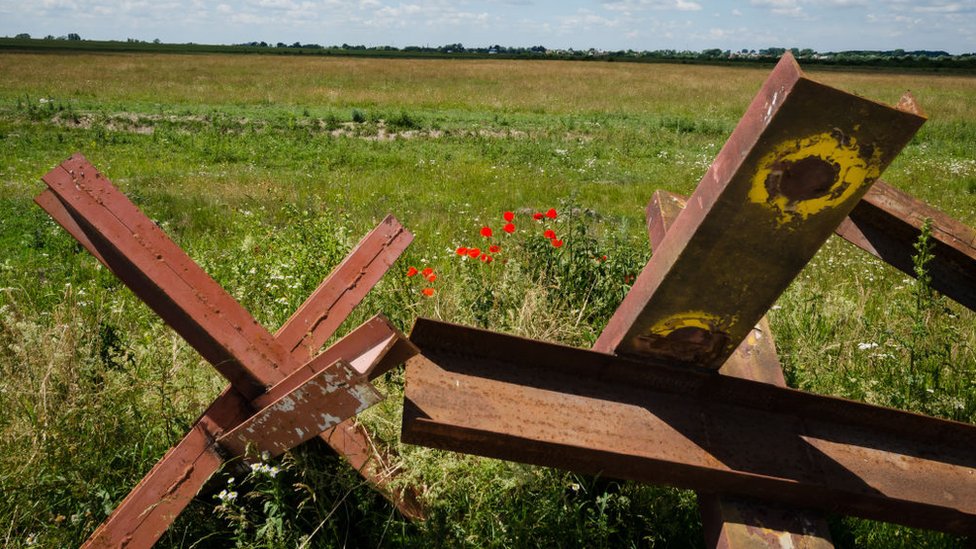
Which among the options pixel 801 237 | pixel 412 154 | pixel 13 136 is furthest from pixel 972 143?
pixel 13 136

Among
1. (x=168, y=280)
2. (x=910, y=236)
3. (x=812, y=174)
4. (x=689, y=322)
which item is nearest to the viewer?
(x=812, y=174)

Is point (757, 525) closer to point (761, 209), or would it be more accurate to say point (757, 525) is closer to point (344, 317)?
point (761, 209)

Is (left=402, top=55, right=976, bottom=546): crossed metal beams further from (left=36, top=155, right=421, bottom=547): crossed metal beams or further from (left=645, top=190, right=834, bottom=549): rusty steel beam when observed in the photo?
(left=36, top=155, right=421, bottom=547): crossed metal beams

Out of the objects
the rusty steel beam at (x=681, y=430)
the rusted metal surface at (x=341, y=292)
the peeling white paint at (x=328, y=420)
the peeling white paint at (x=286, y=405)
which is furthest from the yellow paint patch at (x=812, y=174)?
the rusted metal surface at (x=341, y=292)

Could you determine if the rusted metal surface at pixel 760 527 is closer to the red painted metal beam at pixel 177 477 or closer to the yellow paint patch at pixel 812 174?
the yellow paint patch at pixel 812 174

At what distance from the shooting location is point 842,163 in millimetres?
1188

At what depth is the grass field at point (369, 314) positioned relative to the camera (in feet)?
7.39

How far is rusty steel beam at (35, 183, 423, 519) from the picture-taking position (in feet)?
7.14

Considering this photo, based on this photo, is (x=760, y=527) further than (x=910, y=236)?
No

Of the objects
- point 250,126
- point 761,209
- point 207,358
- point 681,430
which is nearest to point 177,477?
point 207,358

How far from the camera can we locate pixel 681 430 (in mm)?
1604

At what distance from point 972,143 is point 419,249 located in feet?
57.6

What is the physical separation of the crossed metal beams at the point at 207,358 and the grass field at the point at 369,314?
259mm

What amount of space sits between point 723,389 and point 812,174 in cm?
66
